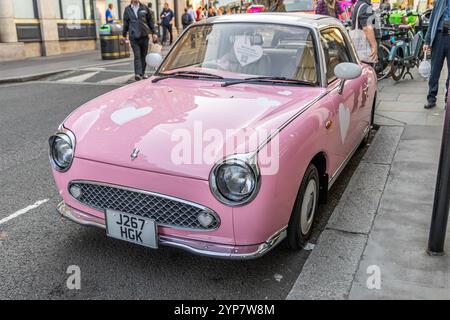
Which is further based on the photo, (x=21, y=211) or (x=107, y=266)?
(x=21, y=211)

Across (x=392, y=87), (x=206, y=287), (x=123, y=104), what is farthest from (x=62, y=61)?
(x=206, y=287)

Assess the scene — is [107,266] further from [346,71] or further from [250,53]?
[346,71]

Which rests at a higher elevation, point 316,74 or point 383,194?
point 316,74

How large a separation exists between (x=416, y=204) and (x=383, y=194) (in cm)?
32

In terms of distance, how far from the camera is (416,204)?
4.05 metres

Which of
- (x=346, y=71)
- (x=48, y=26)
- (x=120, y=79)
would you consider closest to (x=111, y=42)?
(x=48, y=26)

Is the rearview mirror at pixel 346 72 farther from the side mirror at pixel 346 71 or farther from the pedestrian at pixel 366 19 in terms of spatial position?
the pedestrian at pixel 366 19

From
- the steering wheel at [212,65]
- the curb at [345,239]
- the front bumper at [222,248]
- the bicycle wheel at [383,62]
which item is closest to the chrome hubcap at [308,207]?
the curb at [345,239]

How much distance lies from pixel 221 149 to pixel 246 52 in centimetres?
161

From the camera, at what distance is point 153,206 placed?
2865mm

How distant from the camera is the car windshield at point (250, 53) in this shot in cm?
395

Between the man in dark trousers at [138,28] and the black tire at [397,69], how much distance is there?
5.63m

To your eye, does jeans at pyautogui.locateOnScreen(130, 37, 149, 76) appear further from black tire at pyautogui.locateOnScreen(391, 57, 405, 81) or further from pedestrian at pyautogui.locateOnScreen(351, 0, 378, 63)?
black tire at pyautogui.locateOnScreen(391, 57, 405, 81)

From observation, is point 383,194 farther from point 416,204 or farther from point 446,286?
point 446,286
